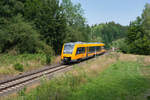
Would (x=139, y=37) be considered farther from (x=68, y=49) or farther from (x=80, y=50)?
(x=68, y=49)

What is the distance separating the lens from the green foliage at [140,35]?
148 ft

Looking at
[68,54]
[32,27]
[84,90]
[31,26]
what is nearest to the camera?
[84,90]

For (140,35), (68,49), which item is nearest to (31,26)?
(68,49)

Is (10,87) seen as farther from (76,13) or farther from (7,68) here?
(76,13)

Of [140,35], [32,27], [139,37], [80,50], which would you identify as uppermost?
[32,27]

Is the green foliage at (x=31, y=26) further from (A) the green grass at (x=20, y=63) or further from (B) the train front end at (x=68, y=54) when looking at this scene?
(B) the train front end at (x=68, y=54)

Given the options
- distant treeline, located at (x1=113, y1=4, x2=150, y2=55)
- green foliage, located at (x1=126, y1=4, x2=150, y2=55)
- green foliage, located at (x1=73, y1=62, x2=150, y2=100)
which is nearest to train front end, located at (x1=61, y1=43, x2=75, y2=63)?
green foliage, located at (x1=73, y1=62, x2=150, y2=100)

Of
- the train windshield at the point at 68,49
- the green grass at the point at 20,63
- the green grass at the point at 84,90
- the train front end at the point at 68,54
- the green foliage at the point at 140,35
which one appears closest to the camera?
the green grass at the point at 84,90

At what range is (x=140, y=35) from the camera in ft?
159

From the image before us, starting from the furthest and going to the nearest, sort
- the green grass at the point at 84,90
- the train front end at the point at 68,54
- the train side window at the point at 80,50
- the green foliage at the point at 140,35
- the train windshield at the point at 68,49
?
the green foliage at the point at 140,35 → the train side window at the point at 80,50 → the train windshield at the point at 68,49 → the train front end at the point at 68,54 → the green grass at the point at 84,90

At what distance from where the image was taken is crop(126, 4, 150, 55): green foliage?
45.0 meters

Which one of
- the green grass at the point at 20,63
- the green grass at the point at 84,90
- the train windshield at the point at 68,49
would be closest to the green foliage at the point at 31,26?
the green grass at the point at 20,63

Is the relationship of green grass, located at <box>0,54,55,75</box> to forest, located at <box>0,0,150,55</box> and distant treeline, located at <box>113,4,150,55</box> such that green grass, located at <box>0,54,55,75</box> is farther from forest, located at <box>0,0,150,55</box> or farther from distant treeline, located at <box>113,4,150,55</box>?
distant treeline, located at <box>113,4,150,55</box>

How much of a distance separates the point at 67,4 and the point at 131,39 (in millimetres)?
22719
